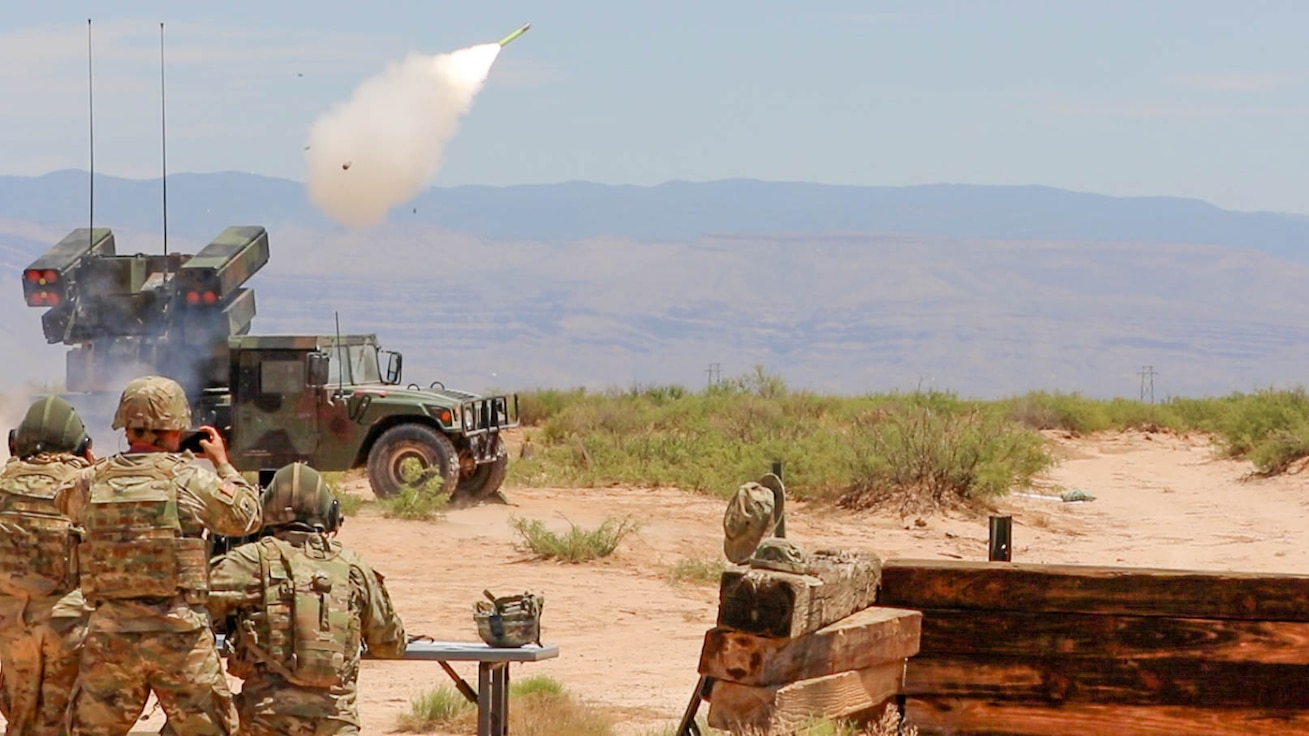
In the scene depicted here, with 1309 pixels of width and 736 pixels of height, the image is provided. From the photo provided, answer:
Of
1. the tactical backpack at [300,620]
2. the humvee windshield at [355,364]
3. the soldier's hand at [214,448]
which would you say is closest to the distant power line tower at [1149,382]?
the humvee windshield at [355,364]

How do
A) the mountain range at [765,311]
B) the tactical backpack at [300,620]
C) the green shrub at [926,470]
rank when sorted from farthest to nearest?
the mountain range at [765,311] → the green shrub at [926,470] → the tactical backpack at [300,620]

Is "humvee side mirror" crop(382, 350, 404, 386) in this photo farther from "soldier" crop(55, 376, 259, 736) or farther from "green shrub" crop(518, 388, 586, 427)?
"green shrub" crop(518, 388, 586, 427)

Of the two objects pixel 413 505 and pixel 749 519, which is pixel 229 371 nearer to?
pixel 413 505

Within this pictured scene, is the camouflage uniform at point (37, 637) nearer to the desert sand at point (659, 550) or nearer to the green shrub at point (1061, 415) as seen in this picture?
the desert sand at point (659, 550)

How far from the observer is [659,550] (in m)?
16.9

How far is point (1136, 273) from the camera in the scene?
195500 mm

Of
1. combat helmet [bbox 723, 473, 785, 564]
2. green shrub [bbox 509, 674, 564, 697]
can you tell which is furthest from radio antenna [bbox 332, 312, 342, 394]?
combat helmet [bbox 723, 473, 785, 564]

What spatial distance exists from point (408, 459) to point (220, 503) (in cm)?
1228

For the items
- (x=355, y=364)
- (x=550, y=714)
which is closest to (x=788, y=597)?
(x=550, y=714)

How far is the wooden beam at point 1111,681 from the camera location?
6.93 m

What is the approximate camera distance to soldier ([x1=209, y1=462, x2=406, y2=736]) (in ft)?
20.0

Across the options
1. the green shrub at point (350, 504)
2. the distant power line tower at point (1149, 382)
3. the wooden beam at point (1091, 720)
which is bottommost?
the wooden beam at point (1091, 720)

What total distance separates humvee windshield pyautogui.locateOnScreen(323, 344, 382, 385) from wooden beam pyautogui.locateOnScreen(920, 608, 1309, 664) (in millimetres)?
12334

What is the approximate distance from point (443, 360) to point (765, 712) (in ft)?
427
